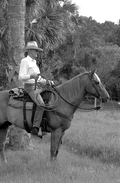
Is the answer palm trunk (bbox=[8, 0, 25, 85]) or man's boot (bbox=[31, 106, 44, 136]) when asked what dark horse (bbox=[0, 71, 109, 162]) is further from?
palm trunk (bbox=[8, 0, 25, 85])

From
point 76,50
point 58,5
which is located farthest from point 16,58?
point 76,50

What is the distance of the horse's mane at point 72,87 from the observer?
633 cm

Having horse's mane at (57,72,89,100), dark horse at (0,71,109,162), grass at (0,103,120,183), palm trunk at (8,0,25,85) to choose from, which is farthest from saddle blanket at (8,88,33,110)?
palm trunk at (8,0,25,85)

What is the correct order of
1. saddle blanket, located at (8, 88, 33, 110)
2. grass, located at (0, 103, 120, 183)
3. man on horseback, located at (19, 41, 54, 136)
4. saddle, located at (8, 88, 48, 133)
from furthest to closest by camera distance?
1. saddle blanket, located at (8, 88, 33, 110)
2. saddle, located at (8, 88, 48, 133)
3. man on horseback, located at (19, 41, 54, 136)
4. grass, located at (0, 103, 120, 183)

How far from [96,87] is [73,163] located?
6.17ft

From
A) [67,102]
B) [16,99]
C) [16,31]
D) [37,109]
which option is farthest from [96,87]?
[16,31]

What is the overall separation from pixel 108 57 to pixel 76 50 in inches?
322

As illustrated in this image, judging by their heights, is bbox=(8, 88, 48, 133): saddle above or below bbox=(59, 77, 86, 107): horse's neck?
below

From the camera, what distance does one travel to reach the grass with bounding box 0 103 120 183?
5.38 m

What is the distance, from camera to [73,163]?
6699 millimetres

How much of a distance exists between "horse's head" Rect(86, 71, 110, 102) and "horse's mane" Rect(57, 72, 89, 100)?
20 centimetres

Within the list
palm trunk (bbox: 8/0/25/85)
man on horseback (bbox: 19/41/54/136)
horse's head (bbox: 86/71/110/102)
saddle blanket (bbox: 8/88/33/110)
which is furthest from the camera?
palm trunk (bbox: 8/0/25/85)

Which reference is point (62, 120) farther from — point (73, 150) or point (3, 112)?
point (73, 150)

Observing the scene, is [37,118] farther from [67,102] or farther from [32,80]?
[32,80]
